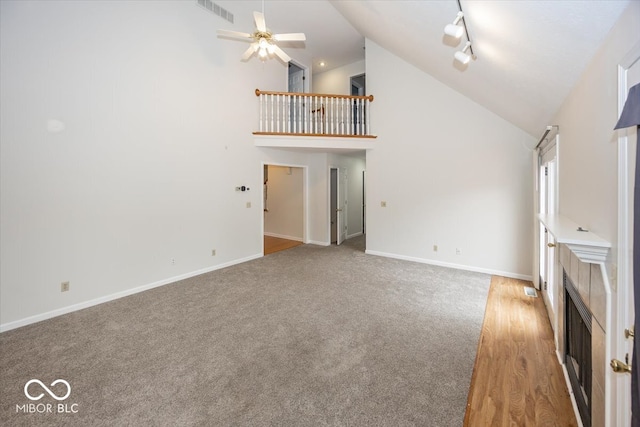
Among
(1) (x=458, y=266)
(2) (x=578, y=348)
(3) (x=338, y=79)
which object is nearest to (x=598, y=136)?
(2) (x=578, y=348)

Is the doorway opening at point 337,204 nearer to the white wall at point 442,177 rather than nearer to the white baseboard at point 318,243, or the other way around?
the white baseboard at point 318,243

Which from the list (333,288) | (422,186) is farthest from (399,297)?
(422,186)

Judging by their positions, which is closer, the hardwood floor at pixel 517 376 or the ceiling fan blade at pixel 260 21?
the hardwood floor at pixel 517 376

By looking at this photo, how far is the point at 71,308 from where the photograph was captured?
348cm

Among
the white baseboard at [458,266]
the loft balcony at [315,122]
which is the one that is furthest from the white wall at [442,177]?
the loft balcony at [315,122]


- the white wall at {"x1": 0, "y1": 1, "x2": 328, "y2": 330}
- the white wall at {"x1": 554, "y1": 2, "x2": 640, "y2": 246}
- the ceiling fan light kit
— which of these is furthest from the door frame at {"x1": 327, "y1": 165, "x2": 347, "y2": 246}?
the white wall at {"x1": 554, "y1": 2, "x2": 640, "y2": 246}

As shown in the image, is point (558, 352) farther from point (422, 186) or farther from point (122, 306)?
point (122, 306)

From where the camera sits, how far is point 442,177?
5.37 meters

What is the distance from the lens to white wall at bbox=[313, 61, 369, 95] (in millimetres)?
7910

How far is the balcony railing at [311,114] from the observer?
593 cm

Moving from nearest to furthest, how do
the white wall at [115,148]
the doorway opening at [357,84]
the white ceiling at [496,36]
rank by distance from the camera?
the white ceiling at [496,36] < the white wall at [115,148] < the doorway opening at [357,84]

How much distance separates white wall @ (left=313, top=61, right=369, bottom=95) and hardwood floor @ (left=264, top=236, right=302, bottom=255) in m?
4.65

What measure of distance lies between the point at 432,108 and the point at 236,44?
13.3 feet

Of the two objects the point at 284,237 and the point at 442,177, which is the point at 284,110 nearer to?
the point at 442,177
